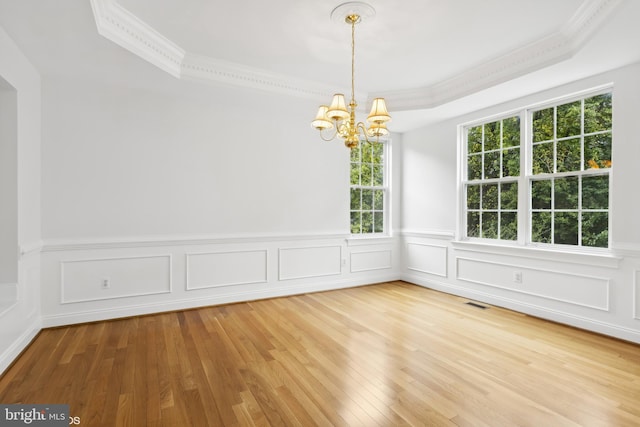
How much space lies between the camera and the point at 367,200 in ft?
18.4

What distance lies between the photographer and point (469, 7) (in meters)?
2.69

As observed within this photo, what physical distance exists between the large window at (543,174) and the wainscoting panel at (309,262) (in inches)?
78.7

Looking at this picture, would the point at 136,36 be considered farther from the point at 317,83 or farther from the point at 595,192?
the point at 595,192

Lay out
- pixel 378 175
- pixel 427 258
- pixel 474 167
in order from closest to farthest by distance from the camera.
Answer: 1. pixel 474 167
2. pixel 427 258
3. pixel 378 175

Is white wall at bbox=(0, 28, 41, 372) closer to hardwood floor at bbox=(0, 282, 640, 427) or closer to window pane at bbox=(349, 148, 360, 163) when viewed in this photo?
hardwood floor at bbox=(0, 282, 640, 427)

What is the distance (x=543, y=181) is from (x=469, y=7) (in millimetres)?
2325

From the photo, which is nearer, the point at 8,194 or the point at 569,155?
the point at 8,194

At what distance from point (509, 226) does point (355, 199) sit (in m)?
2.24

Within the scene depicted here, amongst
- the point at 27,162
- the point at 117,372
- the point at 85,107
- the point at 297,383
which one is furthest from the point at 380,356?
the point at 85,107

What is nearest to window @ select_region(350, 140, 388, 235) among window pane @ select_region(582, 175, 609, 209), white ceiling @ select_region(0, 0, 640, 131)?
white ceiling @ select_region(0, 0, 640, 131)

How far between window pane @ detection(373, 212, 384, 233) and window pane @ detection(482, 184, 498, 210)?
65.6 inches

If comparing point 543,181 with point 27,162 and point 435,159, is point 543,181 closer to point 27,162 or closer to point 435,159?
point 435,159

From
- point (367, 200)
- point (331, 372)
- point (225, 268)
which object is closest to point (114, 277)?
point (225, 268)

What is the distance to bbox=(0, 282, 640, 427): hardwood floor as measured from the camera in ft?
6.67
